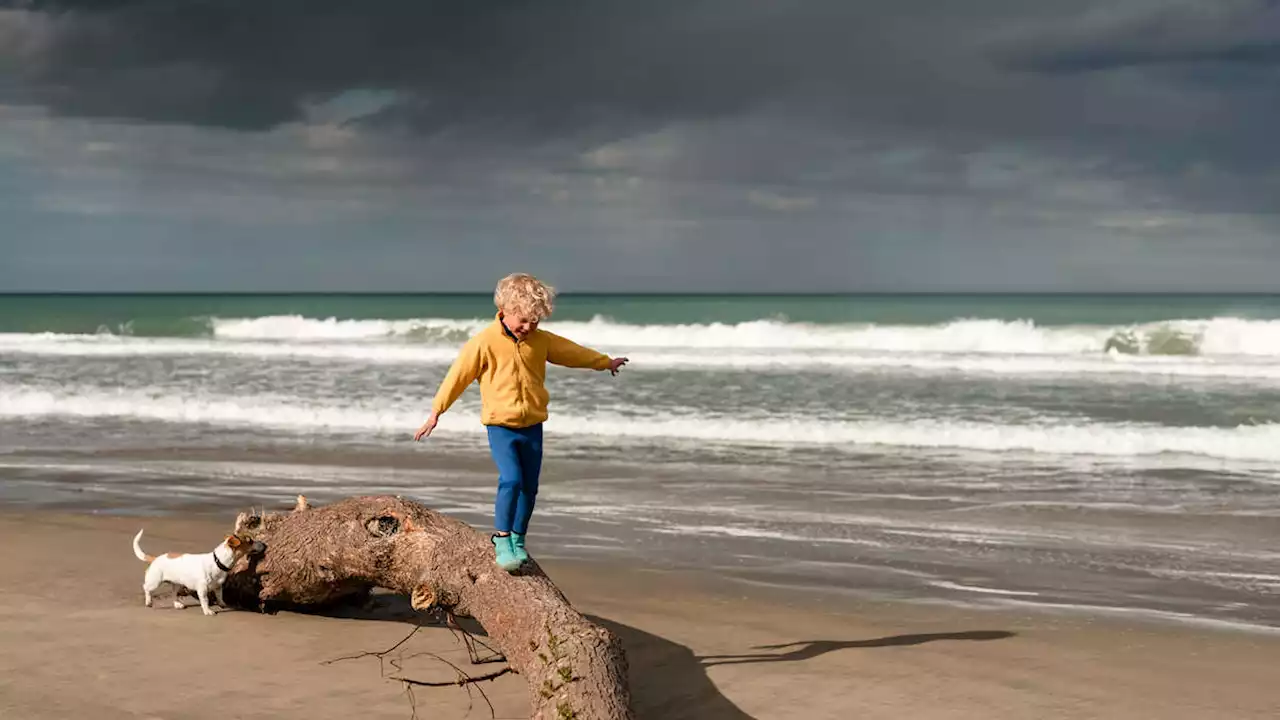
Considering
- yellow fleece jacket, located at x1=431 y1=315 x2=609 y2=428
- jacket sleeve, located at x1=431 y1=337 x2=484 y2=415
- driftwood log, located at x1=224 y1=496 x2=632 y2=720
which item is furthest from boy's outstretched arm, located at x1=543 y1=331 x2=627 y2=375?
driftwood log, located at x1=224 y1=496 x2=632 y2=720

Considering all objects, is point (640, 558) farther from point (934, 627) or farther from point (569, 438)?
point (569, 438)

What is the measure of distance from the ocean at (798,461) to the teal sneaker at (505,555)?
2.82 meters

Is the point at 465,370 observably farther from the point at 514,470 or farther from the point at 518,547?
the point at 518,547

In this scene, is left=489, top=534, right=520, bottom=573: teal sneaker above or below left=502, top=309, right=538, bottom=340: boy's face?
below

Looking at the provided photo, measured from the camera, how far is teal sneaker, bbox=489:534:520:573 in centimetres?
487

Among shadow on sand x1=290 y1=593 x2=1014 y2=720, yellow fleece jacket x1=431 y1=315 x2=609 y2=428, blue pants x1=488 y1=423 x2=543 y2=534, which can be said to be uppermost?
yellow fleece jacket x1=431 y1=315 x2=609 y2=428

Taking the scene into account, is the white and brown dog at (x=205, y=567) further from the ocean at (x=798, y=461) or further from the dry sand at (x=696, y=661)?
the ocean at (x=798, y=461)

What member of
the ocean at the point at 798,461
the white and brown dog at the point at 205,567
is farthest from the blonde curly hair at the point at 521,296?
the ocean at the point at 798,461

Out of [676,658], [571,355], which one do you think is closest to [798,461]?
[676,658]

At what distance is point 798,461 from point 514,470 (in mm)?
8129

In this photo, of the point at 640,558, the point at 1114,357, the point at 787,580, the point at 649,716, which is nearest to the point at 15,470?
the point at 640,558

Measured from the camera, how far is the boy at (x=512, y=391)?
15.9 ft

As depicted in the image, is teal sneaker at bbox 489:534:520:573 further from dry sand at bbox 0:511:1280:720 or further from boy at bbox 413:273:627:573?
dry sand at bbox 0:511:1280:720

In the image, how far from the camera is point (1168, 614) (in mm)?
6609
